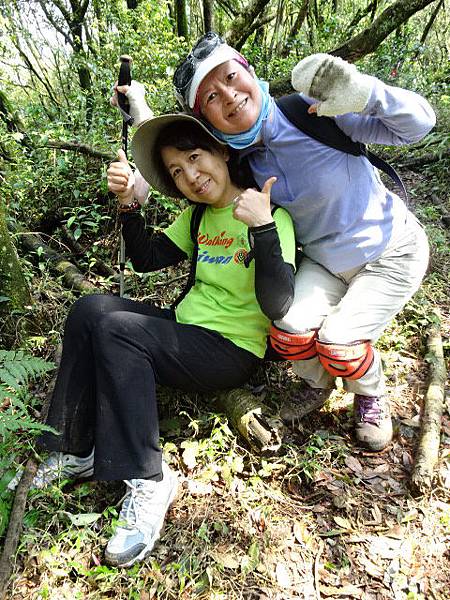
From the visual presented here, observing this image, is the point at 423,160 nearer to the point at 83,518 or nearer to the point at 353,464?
the point at 353,464

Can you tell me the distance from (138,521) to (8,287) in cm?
191

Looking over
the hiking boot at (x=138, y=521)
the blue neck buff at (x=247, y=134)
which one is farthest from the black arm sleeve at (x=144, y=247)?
the hiking boot at (x=138, y=521)

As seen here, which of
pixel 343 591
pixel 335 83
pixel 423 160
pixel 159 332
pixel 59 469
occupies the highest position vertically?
pixel 335 83

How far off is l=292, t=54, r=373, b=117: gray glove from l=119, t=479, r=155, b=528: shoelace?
2135 mm

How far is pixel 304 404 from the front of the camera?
2990 mm

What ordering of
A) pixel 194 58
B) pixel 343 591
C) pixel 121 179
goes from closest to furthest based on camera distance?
pixel 343 591 → pixel 194 58 → pixel 121 179

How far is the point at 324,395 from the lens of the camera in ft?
10.0

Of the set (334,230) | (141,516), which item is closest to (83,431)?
(141,516)

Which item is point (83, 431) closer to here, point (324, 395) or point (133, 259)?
point (133, 259)

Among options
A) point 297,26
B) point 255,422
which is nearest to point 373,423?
point 255,422

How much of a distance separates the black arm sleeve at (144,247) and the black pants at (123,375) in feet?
1.10

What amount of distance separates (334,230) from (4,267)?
227 cm

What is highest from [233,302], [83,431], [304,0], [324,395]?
[304,0]

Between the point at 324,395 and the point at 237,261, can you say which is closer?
the point at 237,261
